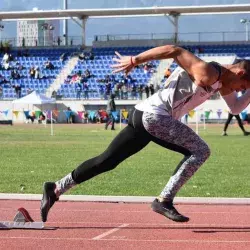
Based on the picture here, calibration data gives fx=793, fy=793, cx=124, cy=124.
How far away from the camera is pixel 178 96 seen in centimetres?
737

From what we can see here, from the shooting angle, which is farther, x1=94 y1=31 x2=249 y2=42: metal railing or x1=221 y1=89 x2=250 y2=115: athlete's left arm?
x1=94 y1=31 x2=249 y2=42: metal railing

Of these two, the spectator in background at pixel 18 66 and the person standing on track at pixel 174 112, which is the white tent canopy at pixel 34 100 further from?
the person standing on track at pixel 174 112

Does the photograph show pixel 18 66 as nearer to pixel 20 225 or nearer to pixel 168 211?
pixel 20 225

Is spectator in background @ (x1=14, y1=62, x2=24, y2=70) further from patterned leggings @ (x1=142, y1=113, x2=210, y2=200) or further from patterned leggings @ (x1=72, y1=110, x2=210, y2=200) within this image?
patterned leggings @ (x1=142, y1=113, x2=210, y2=200)

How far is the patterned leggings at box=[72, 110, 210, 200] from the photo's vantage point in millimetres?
7484

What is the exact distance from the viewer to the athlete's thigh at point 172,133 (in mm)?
7453

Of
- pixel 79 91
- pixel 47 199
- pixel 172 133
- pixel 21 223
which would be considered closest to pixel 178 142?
pixel 172 133

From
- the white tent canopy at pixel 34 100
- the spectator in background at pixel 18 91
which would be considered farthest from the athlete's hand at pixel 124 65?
the spectator in background at pixel 18 91

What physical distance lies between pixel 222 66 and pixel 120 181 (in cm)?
591

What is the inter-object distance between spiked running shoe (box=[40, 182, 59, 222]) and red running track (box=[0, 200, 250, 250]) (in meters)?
0.17

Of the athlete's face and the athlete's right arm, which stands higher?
the athlete's right arm

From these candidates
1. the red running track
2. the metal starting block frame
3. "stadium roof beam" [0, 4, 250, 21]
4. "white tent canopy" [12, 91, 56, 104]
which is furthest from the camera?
"stadium roof beam" [0, 4, 250, 21]

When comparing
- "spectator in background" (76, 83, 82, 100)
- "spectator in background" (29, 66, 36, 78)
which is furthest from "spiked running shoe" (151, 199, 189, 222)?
"spectator in background" (29, 66, 36, 78)

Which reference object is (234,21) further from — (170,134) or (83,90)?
(170,134)
